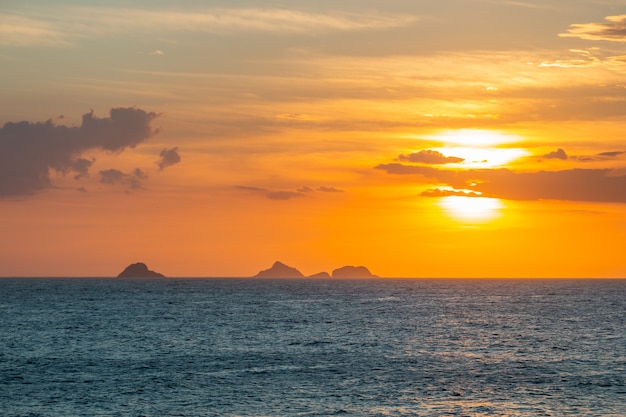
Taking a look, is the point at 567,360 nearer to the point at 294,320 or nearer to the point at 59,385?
the point at 59,385

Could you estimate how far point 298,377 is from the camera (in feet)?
247

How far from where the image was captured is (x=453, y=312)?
589 feet

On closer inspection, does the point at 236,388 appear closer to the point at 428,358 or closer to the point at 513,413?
the point at 513,413

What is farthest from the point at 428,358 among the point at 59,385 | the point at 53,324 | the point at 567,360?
the point at 53,324

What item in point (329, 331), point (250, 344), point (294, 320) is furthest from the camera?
point (294, 320)

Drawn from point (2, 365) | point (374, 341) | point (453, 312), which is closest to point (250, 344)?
point (374, 341)

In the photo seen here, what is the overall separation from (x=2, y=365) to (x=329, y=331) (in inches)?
2134

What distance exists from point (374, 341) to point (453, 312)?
73.3m

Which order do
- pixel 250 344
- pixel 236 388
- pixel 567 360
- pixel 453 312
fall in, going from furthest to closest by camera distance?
pixel 453 312
pixel 250 344
pixel 567 360
pixel 236 388

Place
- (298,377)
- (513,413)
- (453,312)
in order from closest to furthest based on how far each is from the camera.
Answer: (513,413) → (298,377) → (453,312)

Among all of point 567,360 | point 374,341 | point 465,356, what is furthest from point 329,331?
point 567,360

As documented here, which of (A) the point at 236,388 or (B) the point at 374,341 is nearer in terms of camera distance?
(A) the point at 236,388

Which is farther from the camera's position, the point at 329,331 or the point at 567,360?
the point at 329,331

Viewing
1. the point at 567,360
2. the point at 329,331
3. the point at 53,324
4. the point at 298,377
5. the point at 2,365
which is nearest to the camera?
the point at 298,377
